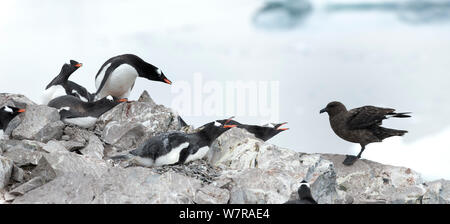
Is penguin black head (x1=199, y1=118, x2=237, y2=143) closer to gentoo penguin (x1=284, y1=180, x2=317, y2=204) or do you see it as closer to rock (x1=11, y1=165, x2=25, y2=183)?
gentoo penguin (x1=284, y1=180, x2=317, y2=204)

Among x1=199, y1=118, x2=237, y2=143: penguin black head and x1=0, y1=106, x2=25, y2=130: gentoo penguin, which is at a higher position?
x1=0, y1=106, x2=25, y2=130: gentoo penguin

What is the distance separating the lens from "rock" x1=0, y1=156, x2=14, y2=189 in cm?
880

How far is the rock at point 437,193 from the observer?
11.1 metres

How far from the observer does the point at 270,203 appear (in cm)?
862

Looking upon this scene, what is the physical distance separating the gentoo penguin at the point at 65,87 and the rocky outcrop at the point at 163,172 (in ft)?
6.82

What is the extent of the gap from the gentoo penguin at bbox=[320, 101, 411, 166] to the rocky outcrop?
0.41 m

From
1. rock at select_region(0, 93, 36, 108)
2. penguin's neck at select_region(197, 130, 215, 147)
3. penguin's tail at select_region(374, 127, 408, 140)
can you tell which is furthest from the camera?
rock at select_region(0, 93, 36, 108)

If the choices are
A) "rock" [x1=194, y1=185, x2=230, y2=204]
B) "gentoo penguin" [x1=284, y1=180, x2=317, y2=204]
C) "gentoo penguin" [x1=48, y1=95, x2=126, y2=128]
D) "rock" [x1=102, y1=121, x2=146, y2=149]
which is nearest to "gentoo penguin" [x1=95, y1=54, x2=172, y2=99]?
"gentoo penguin" [x1=48, y1=95, x2=126, y2=128]

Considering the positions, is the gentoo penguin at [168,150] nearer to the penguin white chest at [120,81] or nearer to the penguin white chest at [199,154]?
the penguin white chest at [199,154]

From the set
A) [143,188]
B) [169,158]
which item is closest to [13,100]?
[169,158]
